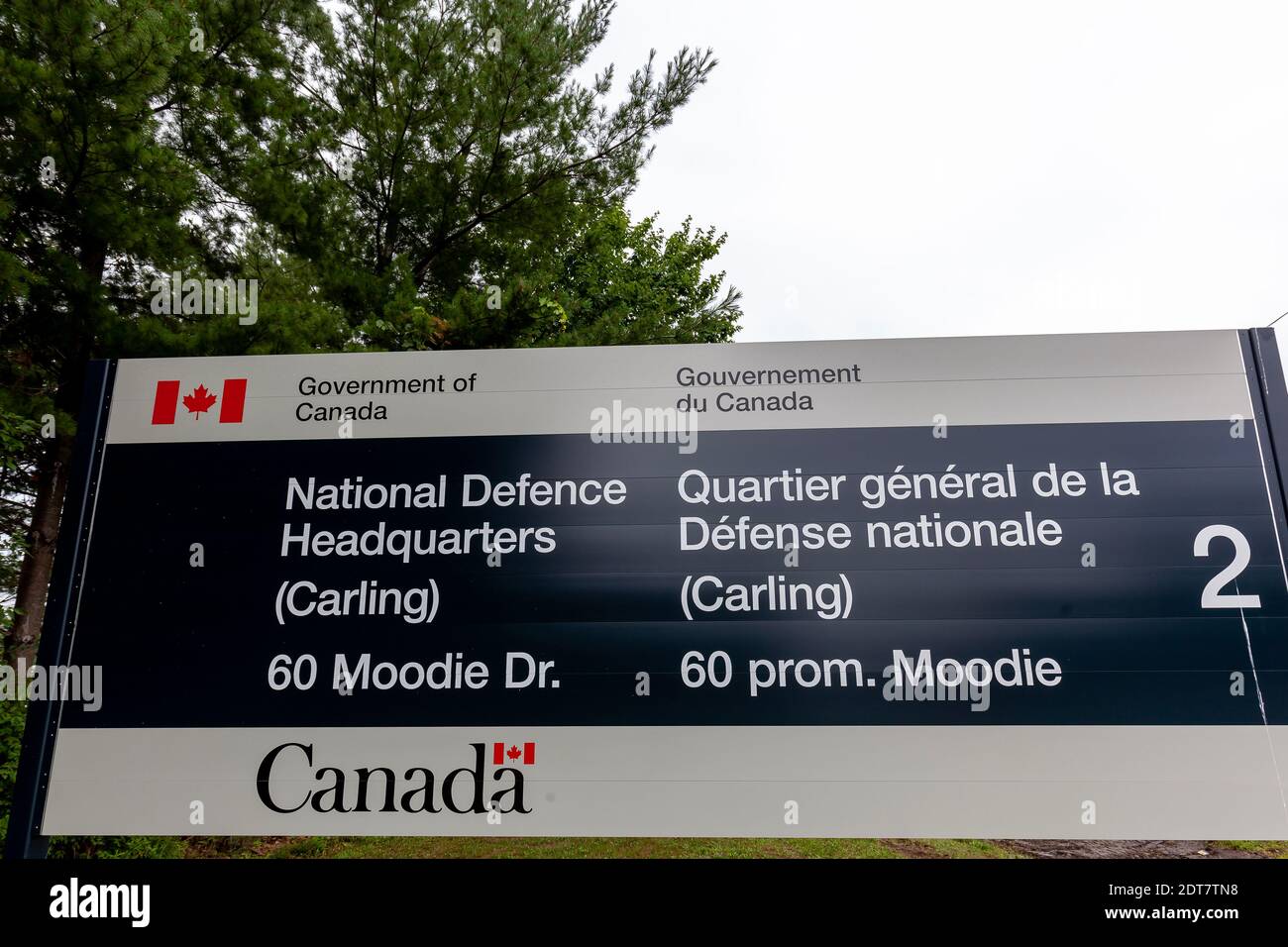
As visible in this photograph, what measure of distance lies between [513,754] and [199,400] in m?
2.08

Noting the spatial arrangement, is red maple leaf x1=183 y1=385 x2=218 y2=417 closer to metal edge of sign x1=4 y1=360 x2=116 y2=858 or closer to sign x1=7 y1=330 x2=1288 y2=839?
sign x1=7 y1=330 x2=1288 y2=839

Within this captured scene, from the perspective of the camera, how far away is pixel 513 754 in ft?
8.55

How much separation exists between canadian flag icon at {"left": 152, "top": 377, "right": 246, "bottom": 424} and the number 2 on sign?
403 centimetres

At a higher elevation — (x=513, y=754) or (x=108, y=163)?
(x=108, y=163)

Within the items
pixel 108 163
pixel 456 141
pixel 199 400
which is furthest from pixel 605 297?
pixel 199 400

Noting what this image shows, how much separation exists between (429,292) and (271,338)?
2.32 meters

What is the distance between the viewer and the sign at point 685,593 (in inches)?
100

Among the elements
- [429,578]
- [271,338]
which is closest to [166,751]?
[429,578]

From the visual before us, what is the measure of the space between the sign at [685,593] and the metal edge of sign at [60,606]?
0.02 metres

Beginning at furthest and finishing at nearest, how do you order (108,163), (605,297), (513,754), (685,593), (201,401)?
(605,297) → (108,163) → (201,401) → (685,593) → (513,754)

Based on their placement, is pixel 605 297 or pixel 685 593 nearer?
pixel 685 593

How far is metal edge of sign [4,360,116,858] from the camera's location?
2.60 metres

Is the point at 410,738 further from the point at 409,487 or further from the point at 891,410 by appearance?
the point at 891,410

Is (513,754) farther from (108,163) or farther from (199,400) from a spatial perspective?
(108,163)
